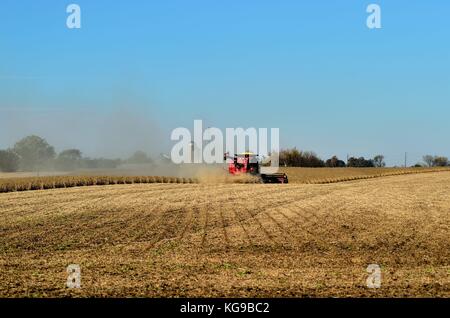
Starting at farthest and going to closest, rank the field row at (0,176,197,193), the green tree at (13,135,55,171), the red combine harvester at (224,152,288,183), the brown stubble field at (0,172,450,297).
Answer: the green tree at (13,135,55,171)
the red combine harvester at (224,152,288,183)
the field row at (0,176,197,193)
the brown stubble field at (0,172,450,297)

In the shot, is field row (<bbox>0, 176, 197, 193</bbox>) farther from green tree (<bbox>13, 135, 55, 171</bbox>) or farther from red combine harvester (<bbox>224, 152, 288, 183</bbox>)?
green tree (<bbox>13, 135, 55, 171</bbox>)

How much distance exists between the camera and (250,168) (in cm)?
4816

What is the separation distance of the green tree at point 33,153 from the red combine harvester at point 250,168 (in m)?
34.1

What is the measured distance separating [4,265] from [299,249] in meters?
7.31

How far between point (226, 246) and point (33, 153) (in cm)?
7347

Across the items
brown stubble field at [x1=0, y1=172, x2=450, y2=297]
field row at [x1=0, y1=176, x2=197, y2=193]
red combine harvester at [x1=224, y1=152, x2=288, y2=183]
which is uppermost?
red combine harvester at [x1=224, y1=152, x2=288, y2=183]

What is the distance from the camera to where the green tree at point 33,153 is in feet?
263

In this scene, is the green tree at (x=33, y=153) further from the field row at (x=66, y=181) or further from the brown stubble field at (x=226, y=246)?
the brown stubble field at (x=226, y=246)

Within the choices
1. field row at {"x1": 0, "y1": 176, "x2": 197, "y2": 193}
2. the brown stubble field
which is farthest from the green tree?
the brown stubble field

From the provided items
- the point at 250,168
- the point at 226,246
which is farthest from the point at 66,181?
the point at 226,246

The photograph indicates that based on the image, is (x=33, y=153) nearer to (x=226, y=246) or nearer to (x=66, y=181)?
(x=66, y=181)

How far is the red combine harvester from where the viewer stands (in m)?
47.8

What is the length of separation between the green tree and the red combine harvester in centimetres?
3413

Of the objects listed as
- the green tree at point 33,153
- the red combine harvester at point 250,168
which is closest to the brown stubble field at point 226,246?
the red combine harvester at point 250,168
